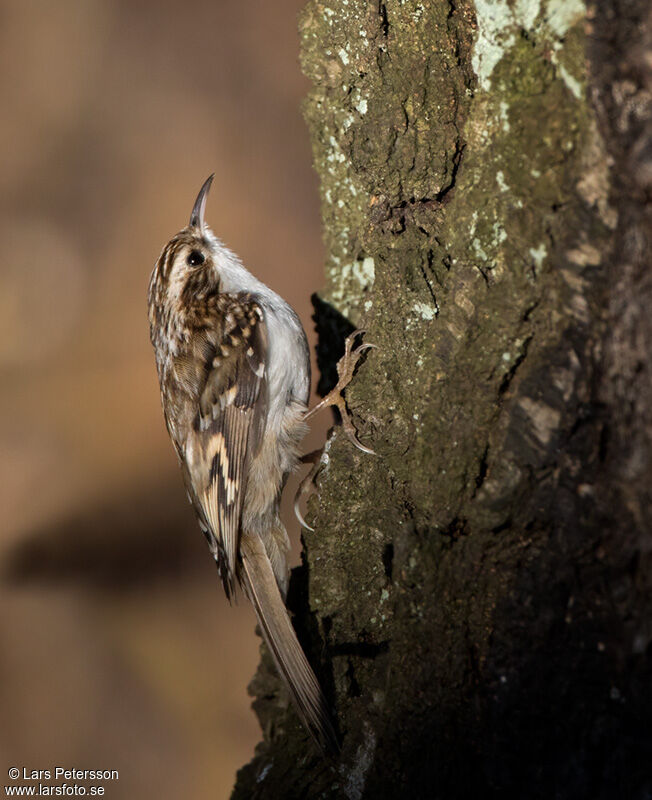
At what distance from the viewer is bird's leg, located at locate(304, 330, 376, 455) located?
163 centimetres

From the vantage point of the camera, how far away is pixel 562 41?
1191 millimetres

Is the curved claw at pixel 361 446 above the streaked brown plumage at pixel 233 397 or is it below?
below

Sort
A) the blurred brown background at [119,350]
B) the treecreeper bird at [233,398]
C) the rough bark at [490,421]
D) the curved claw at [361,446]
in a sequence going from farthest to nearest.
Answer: the blurred brown background at [119,350] → the treecreeper bird at [233,398] → the curved claw at [361,446] → the rough bark at [490,421]

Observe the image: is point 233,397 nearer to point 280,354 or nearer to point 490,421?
point 280,354

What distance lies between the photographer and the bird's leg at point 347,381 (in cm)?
163

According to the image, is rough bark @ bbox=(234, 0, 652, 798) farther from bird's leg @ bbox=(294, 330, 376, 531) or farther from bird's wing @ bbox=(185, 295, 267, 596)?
bird's wing @ bbox=(185, 295, 267, 596)

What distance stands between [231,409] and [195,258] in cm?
46

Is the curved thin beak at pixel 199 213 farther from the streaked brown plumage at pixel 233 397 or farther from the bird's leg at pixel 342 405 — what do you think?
the bird's leg at pixel 342 405

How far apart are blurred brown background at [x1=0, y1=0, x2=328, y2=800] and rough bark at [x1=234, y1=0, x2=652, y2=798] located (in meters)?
0.95

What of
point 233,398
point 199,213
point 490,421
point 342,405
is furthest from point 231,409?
point 490,421

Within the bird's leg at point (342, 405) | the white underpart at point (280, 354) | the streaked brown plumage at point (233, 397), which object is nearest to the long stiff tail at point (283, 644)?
the streaked brown plumage at point (233, 397)

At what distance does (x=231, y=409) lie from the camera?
2.01 meters

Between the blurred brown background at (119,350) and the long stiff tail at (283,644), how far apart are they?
0.83 meters

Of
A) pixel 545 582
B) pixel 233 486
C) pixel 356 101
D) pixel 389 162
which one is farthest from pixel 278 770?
pixel 356 101
